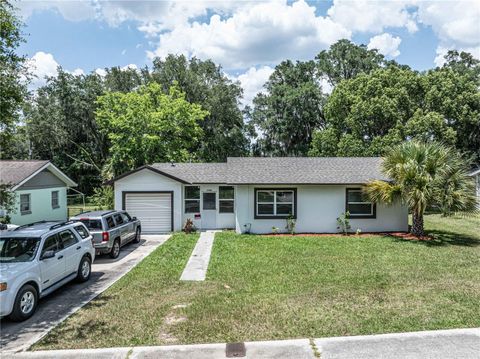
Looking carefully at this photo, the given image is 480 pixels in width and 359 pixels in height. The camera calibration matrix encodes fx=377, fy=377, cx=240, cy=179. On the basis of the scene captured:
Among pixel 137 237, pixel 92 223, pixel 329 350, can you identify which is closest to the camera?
pixel 329 350

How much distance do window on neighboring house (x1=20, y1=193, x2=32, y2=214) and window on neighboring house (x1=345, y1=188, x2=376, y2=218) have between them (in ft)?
57.8

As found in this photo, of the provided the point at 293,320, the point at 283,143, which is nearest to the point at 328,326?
the point at 293,320

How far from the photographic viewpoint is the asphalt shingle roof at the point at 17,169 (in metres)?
20.7

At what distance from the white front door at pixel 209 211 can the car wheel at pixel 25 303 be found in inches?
489

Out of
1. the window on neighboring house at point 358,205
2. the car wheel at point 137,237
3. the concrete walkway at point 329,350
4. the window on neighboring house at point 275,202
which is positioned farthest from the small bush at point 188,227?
the concrete walkway at point 329,350

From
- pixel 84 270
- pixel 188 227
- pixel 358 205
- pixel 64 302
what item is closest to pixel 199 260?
Result: pixel 84 270

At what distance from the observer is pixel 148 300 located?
891 centimetres

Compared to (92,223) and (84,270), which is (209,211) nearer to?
(92,223)

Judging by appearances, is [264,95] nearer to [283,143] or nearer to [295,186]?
[283,143]

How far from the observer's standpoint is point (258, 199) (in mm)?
19031

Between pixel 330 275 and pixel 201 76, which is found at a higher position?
pixel 201 76

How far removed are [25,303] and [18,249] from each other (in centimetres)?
149

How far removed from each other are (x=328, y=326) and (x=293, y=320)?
0.70 m

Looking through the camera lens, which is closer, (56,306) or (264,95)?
(56,306)
